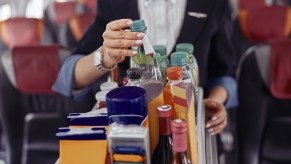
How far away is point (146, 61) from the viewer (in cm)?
99

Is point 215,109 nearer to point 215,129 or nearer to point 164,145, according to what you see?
point 215,129

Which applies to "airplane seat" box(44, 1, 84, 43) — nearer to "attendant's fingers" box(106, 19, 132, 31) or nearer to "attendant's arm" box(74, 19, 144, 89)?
"attendant's arm" box(74, 19, 144, 89)

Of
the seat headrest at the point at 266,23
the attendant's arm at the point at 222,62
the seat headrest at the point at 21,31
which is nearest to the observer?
the attendant's arm at the point at 222,62

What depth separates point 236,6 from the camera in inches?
173

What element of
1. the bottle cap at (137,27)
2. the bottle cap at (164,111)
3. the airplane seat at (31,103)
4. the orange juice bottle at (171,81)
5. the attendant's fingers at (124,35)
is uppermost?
the bottle cap at (137,27)

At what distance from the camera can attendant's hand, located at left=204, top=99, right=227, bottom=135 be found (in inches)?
50.1

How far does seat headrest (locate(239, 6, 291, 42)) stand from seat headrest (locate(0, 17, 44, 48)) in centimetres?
181

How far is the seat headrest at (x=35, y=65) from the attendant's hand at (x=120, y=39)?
4.01 feet

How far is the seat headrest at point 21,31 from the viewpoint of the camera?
3748mm

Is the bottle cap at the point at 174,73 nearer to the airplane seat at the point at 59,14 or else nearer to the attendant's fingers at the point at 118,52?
the attendant's fingers at the point at 118,52

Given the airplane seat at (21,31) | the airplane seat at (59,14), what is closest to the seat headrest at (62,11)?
the airplane seat at (59,14)

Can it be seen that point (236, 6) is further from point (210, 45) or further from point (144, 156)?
point (144, 156)

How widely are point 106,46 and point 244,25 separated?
89.4 inches

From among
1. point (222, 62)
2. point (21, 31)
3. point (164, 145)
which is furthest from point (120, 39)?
point (21, 31)
